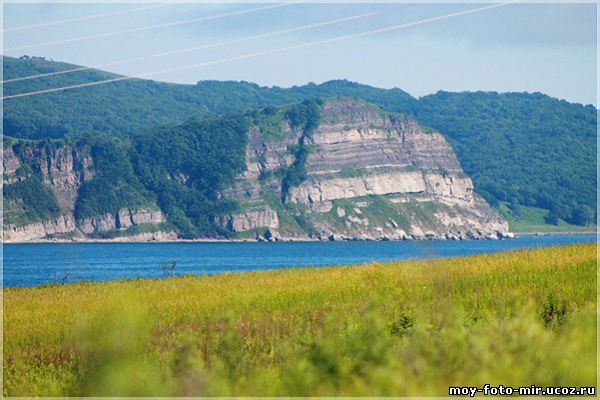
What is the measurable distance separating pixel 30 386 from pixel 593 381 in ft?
27.5

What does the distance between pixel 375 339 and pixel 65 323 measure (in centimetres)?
856

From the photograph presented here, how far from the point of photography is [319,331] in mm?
17312

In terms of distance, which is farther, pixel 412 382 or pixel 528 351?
pixel 528 351

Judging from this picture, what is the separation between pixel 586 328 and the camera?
47.4ft

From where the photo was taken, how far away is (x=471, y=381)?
1202cm

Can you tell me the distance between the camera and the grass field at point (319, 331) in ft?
38.4

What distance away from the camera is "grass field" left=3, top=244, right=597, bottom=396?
1171 cm

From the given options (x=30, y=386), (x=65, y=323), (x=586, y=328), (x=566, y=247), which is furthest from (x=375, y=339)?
(x=566, y=247)

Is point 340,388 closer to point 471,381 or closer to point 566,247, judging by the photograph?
point 471,381

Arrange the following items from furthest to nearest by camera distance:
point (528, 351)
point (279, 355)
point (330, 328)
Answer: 1. point (330, 328)
2. point (279, 355)
3. point (528, 351)

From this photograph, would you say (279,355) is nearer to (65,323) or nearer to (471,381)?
(471,381)

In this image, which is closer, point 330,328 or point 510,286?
point 330,328

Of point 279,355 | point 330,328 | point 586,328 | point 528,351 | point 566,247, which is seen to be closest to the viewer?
point 528,351

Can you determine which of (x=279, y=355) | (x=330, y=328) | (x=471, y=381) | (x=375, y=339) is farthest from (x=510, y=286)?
(x=471, y=381)
